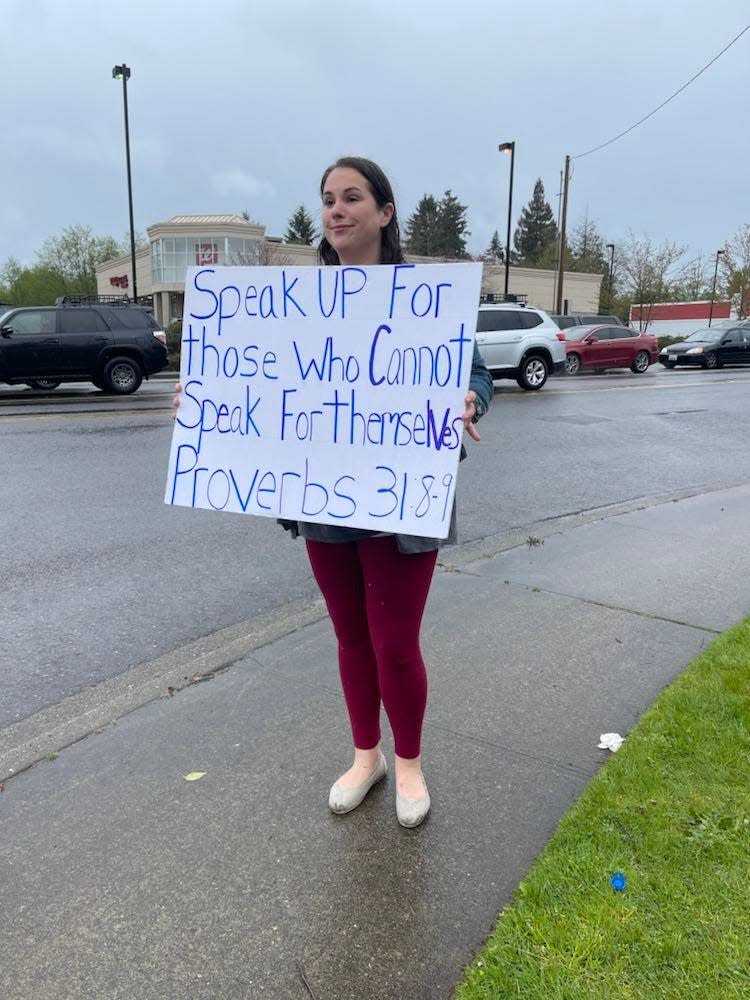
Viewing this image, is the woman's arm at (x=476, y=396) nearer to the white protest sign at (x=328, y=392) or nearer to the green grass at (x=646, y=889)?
the white protest sign at (x=328, y=392)

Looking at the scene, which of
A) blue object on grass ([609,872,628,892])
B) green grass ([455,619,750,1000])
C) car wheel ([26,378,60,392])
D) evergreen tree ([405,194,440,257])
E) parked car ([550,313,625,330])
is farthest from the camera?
evergreen tree ([405,194,440,257])

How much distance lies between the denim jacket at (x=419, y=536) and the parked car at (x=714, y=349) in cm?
2598

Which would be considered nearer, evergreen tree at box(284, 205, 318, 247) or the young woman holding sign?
the young woman holding sign

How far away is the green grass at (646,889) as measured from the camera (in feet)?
5.95

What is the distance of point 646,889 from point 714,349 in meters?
26.4

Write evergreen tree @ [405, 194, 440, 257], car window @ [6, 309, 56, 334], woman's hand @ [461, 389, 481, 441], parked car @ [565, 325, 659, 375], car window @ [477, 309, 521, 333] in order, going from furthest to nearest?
evergreen tree @ [405, 194, 440, 257], parked car @ [565, 325, 659, 375], car window @ [477, 309, 521, 333], car window @ [6, 309, 56, 334], woman's hand @ [461, 389, 481, 441]

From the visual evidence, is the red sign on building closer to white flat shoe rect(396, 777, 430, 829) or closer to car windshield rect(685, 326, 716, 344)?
car windshield rect(685, 326, 716, 344)

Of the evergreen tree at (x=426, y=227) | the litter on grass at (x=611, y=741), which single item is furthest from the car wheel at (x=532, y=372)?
the evergreen tree at (x=426, y=227)

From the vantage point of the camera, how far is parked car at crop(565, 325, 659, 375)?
22594mm

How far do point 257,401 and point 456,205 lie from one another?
87916 mm

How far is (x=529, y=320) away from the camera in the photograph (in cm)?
1752

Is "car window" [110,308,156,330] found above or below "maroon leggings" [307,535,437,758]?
above

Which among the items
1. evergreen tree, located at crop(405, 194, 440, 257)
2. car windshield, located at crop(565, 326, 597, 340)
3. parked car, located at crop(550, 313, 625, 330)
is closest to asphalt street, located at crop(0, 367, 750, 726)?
car windshield, located at crop(565, 326, 597, 340)

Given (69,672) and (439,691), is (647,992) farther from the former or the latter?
(69,672)
